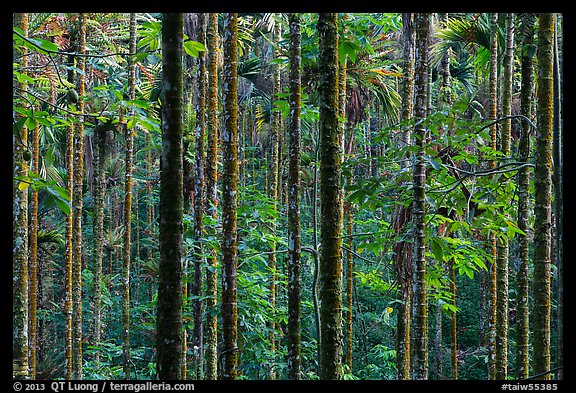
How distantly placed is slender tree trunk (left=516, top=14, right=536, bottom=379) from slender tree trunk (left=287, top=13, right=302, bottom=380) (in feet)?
7.81

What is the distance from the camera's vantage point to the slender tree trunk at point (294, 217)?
6203 millimetres

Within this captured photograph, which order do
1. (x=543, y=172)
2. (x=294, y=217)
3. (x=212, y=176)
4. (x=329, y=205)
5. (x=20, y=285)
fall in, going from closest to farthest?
(x=543, y=172)
(x=329, y=205)
(x=294, y=217)
(x=20, y=285)
(x=212, y=176)

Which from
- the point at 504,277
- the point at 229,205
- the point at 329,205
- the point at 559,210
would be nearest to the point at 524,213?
the point at 559,210

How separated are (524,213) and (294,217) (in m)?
2.49

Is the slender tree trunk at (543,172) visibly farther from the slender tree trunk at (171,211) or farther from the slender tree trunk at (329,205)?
the slender tree trunk at (171,211)

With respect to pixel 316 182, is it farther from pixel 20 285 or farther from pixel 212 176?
pixel 20 285

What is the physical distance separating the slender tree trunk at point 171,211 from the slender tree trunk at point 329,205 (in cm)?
131

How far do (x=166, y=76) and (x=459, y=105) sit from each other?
274 centimetres

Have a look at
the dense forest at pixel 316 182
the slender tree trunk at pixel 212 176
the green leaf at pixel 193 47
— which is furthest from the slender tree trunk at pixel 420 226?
the slender tree trunk at pixel 212 176

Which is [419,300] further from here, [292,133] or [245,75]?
[245,75]

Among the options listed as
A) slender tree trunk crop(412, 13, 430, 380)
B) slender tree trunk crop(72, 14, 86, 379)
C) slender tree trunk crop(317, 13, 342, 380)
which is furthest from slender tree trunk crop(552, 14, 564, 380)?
slender tree trunk crop(72, 14, 86, 379)

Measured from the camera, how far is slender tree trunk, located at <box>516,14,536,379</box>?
5.86 m

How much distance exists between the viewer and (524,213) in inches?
233
